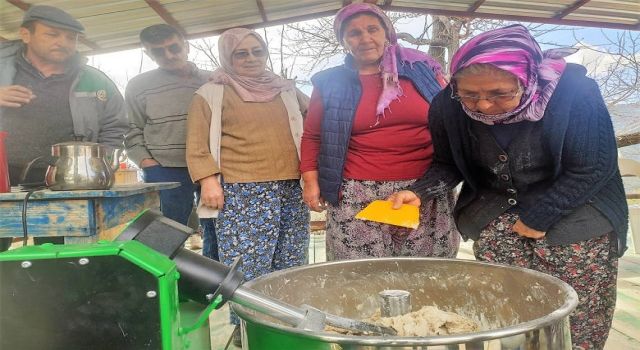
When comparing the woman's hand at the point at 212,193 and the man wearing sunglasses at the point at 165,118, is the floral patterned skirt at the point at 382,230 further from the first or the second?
the man wearing sunglasses at the point at 165,118

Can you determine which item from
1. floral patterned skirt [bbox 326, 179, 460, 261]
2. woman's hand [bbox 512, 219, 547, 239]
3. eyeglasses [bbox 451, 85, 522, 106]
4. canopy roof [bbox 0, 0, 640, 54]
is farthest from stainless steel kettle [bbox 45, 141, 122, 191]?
canopy roof [bbox 0, 0, 640, 54]

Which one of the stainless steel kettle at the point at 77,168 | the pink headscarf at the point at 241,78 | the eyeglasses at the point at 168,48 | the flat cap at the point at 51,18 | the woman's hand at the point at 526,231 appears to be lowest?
the woman's hand at the point at 526,231

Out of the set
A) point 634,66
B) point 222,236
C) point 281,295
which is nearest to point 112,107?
point 222,236

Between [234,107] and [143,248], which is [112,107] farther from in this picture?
[143,248]

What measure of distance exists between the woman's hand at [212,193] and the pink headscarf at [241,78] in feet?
1.39

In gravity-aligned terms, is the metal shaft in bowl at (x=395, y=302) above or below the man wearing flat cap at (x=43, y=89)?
below

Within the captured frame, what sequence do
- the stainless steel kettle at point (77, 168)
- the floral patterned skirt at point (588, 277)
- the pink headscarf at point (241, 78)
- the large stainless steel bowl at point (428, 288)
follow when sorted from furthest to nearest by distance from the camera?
the pink headscarf at point (241, 78), the stainless steel kettle at point (77, 168), the floral patterned skirt at point (588, 277), the large stainless steel bowl at point (428, 288)

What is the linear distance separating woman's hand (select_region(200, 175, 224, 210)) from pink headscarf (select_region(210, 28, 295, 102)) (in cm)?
42

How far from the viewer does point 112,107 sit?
8.26 feet

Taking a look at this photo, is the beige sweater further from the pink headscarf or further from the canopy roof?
the canopy roof

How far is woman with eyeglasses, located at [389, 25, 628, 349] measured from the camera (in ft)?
4.24

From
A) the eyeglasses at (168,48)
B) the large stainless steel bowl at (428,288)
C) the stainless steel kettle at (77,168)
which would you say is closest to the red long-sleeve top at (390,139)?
the large stainless steel bowl at (428,288)

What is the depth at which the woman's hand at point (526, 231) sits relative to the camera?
1.40 meters

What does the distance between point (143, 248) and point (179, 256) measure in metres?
0.08
